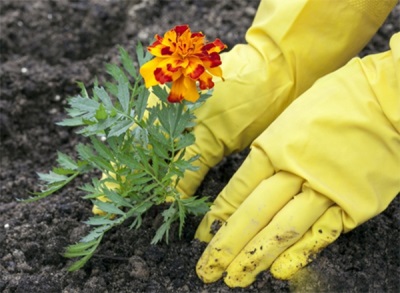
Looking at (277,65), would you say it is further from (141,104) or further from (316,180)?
(141,104)

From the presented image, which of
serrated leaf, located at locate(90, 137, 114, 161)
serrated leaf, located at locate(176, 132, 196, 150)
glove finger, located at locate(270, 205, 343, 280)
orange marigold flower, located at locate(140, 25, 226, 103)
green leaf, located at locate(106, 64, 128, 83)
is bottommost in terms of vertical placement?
glove finger, located at locate(270, 205, 343, 280)

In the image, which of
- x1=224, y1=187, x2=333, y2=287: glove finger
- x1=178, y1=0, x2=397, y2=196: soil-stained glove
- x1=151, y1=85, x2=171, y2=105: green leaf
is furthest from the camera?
x1=178, y1=0, x2=397, y2=196: soil-stained glove

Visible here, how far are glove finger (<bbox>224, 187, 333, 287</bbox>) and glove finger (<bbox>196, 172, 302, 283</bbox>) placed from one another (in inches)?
1.0

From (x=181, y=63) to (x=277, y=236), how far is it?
1.88 ft

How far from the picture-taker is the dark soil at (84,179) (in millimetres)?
2057

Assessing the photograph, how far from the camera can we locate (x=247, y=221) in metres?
2.02

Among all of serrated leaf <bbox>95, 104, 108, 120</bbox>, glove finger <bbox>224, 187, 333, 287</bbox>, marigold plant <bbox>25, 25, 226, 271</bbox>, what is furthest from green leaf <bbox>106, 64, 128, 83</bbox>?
glove finger <bbox>224, 187, 333, 287</bbox>

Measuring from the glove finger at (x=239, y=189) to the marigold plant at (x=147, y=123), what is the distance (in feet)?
0.40

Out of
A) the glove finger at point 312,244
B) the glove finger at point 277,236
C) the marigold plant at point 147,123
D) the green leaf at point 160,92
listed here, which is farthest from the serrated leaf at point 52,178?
the glove finger at point 312,244

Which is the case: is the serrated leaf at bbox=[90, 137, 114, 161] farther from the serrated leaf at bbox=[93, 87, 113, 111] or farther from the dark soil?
the dark soil

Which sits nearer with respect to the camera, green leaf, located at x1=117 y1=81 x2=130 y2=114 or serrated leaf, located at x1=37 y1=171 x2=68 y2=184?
green leaf, located at x1=117 y1=81 x2=130 y2=114

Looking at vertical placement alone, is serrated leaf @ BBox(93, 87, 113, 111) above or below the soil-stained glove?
above

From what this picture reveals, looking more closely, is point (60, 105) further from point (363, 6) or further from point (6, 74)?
point (363, 6)

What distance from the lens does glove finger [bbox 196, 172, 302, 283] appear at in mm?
2010
